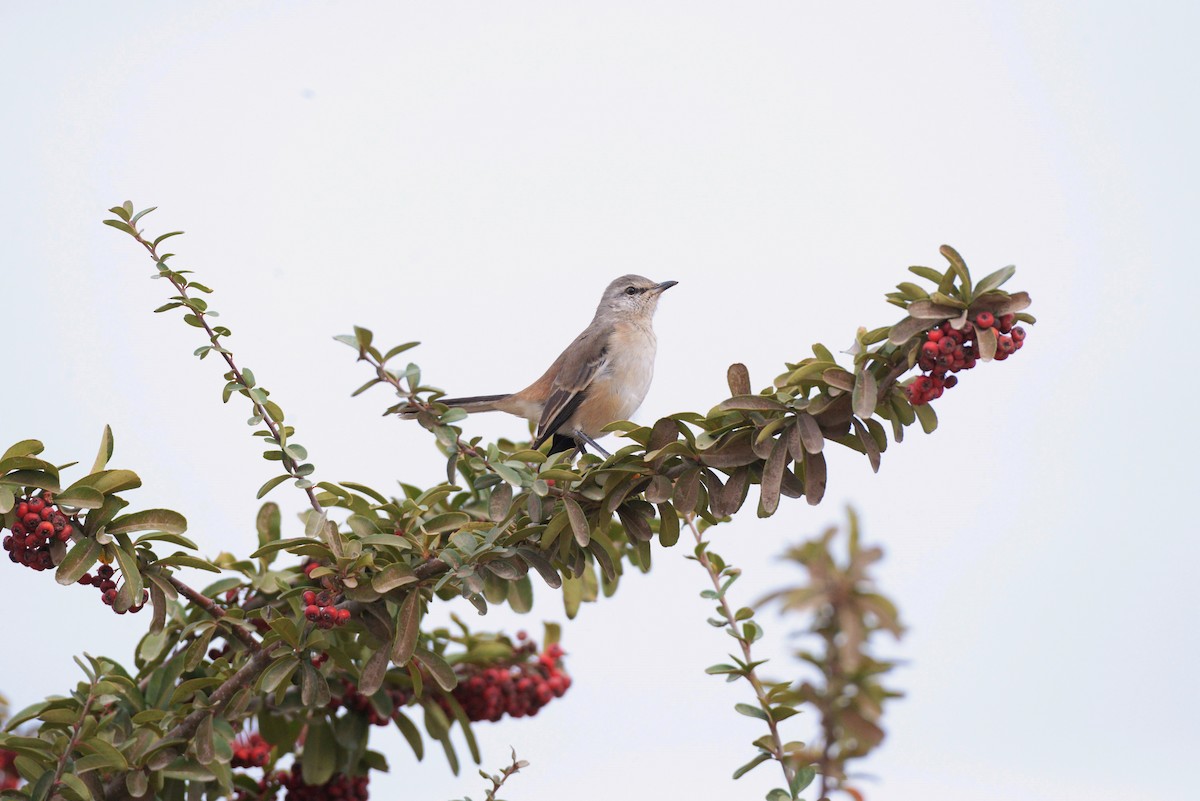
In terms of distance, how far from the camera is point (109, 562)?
103 inches

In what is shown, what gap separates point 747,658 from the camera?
2949mm

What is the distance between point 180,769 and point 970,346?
2.21 metres

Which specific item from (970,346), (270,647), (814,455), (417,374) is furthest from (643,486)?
(270,647)

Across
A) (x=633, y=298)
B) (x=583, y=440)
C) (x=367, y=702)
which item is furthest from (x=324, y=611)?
(x=633, y=298)

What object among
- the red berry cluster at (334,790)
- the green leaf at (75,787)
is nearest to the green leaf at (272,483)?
the green leaf at (75,787)

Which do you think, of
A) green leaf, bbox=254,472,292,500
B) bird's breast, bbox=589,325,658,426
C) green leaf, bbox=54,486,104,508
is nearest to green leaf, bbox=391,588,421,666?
green leaf, bbox=254,472,292,500

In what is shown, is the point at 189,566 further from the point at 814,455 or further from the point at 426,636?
the point at 814,455

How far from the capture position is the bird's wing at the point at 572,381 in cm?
495

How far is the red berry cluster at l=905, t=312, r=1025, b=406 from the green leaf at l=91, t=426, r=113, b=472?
1.94 m

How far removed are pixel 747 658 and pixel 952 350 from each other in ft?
3.51

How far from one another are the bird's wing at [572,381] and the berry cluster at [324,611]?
2002 millimetres

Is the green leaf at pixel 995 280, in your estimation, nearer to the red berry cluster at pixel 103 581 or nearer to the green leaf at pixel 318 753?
the red berry cluster at pixel 103 581

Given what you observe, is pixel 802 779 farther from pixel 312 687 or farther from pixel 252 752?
pixel 252 752

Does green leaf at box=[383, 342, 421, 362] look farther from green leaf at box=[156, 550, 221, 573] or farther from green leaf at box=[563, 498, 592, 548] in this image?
green leaf at box=[156, 550, 221, 573]
